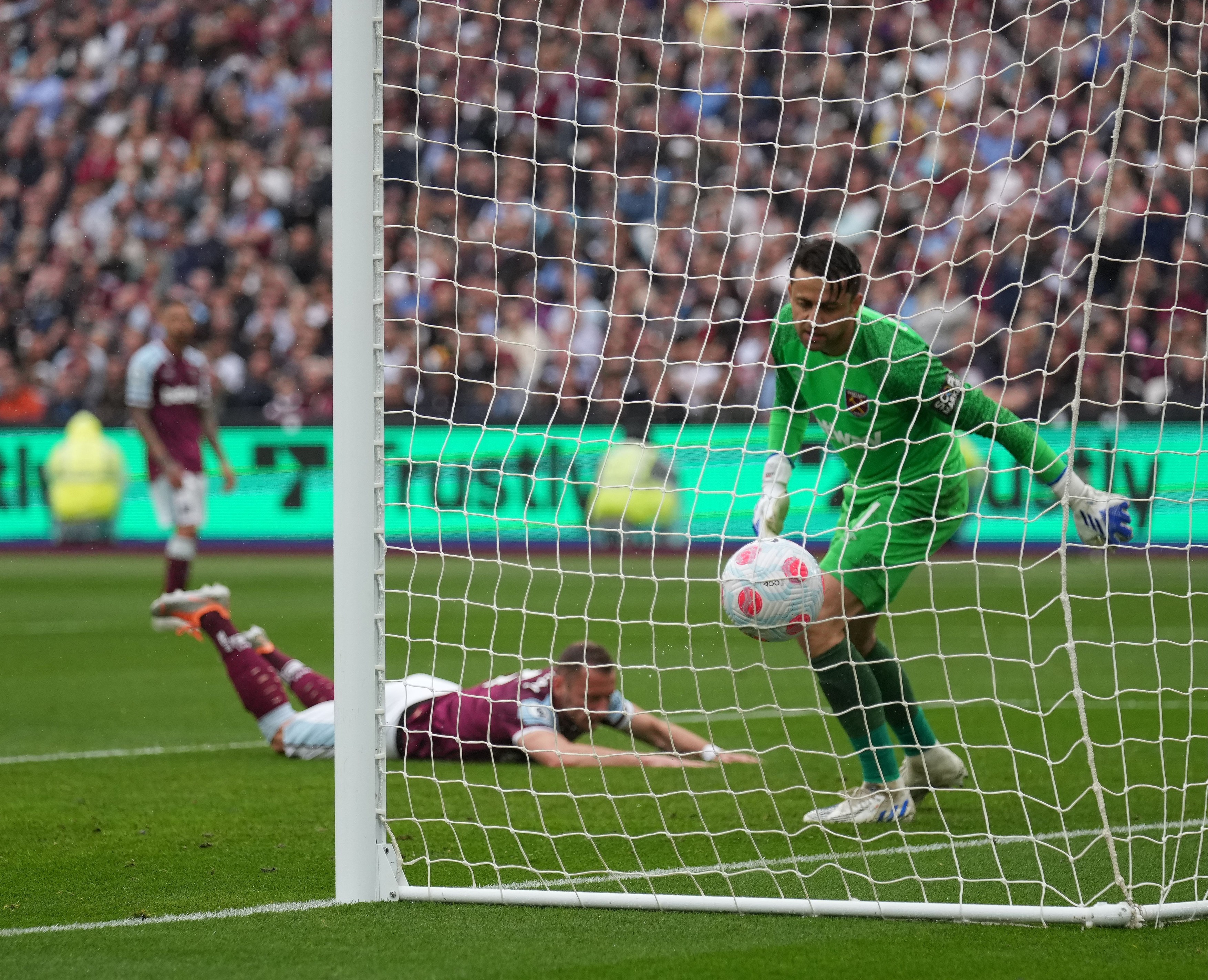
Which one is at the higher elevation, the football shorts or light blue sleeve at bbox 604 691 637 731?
the football shorts

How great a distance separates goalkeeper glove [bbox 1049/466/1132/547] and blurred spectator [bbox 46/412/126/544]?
12.3 meters

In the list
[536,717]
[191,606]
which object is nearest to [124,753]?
[191,606]

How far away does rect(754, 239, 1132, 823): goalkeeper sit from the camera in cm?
470

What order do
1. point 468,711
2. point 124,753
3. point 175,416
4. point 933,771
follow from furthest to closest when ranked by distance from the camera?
1. point 175,416
2. point 124,753
3. point 468,711
4. point 933,771

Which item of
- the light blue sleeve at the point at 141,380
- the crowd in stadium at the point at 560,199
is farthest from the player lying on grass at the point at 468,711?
the light blue sleeve at the point at 141,380

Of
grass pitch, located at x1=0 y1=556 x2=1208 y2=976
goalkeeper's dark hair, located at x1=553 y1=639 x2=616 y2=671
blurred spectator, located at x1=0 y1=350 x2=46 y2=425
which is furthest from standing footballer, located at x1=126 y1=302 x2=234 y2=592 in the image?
blurred spectator, located at x1=0 y1=350 x2=46 y2=425

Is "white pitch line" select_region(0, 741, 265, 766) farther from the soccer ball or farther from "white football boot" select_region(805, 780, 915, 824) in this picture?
the soccer ball

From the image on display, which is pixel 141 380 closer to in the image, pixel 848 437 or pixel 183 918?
pixel 848 437

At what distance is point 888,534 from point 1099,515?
73 centimetres

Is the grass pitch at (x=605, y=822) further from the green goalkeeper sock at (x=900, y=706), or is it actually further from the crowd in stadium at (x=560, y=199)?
the crowd in stadium at (x=560, y=199)

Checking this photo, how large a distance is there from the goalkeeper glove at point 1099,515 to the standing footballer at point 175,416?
7.71 m

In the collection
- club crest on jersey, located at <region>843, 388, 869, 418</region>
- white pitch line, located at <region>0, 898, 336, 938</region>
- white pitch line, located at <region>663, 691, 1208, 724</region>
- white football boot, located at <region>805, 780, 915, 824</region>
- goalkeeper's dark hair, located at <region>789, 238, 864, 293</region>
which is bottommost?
white pitch line, located at <region>663, 691, 1208, 724</region>

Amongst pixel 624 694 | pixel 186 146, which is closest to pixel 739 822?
pixel 624 694

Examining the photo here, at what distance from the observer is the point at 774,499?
4871mm
